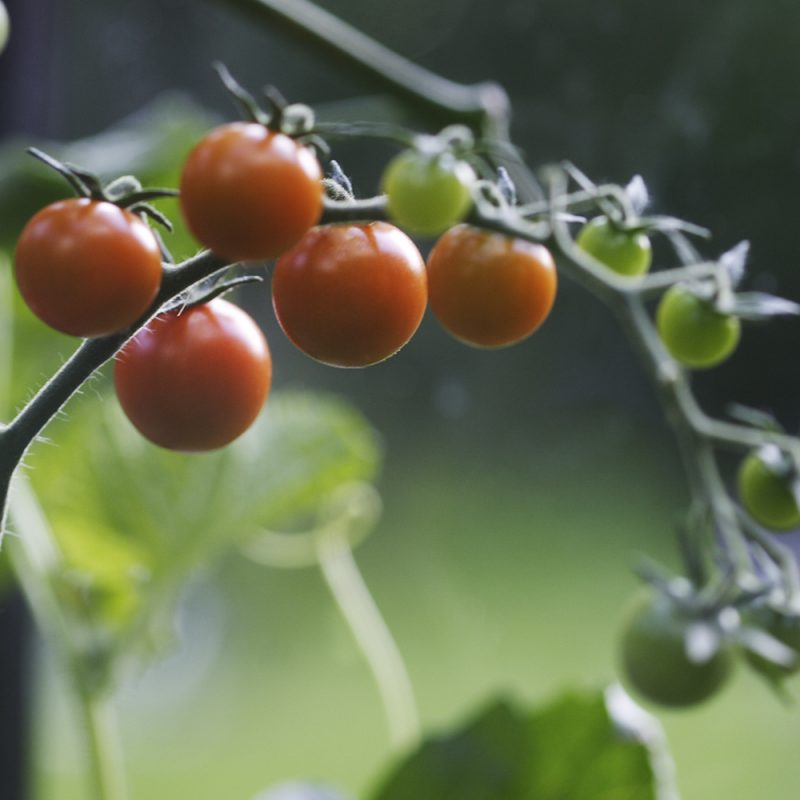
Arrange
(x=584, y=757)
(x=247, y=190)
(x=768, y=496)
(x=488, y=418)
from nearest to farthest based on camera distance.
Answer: (x=247, y=190) < (x=768, y=496) < (x=584, y=757) < (x=488, y=418)

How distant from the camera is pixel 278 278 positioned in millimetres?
173

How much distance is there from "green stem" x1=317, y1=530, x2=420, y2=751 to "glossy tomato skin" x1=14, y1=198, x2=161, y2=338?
1.26 ft

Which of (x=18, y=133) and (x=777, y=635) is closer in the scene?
(x=777, y=635)

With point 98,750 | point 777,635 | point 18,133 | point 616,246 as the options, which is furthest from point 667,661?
point 18,133

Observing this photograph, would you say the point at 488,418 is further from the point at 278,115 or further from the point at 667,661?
the point at 278,115

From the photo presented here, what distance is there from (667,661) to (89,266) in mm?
209

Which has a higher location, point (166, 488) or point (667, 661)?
point (667, 661)

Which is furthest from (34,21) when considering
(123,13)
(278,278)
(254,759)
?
(278,278)

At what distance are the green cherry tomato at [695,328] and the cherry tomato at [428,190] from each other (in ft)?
0.29

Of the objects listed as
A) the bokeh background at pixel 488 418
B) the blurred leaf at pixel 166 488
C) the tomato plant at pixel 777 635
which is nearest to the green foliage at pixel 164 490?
the blurred leaf at pixel 166 488

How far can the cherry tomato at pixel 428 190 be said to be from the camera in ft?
0.50

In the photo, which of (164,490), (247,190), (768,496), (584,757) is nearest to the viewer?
(247,190)

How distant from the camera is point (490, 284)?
0.17m

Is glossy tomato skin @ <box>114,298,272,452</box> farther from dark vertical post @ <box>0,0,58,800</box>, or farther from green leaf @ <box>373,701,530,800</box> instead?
dark vertical post @ <box>0,0,58,800</box>
